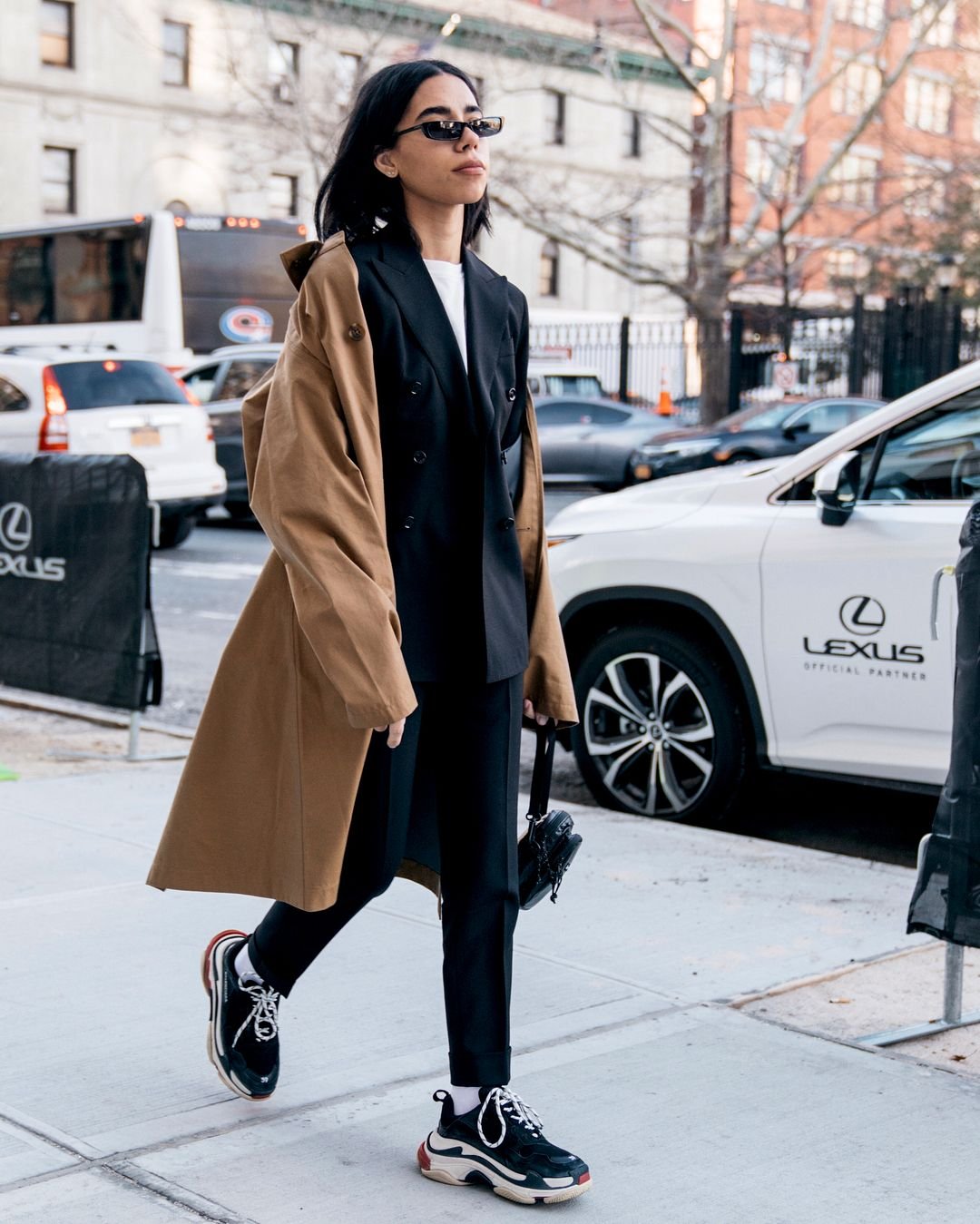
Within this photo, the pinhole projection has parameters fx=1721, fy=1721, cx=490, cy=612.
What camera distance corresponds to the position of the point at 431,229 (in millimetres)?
3180

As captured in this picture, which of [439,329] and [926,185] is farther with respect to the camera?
[926,185]

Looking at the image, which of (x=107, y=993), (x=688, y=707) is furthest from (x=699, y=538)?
(x=107, y=993)

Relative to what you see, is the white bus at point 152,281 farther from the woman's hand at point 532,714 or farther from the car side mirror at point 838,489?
the woman's hand at point 532,714

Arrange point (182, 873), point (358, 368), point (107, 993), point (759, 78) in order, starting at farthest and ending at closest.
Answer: point (759, 78)
point (107, 993)
point (182, 873)
point (358, 368)

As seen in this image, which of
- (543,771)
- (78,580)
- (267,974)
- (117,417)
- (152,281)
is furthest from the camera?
(152,281)

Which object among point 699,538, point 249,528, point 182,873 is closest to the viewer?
point 182,873

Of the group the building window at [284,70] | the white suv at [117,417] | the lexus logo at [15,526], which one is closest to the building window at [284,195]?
the building window at [284,70]

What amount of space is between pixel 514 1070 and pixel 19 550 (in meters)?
4.44

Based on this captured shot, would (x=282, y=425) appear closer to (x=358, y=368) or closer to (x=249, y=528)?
(x=358, y=368)

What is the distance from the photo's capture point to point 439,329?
10.2 ft

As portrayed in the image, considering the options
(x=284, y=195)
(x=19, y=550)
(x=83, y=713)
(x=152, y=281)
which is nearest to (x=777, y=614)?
(x=19, y=550)

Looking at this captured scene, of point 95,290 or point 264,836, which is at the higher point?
point 95,290

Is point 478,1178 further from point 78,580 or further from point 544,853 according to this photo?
point 78,580

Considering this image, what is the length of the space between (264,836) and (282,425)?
75 centimetres
